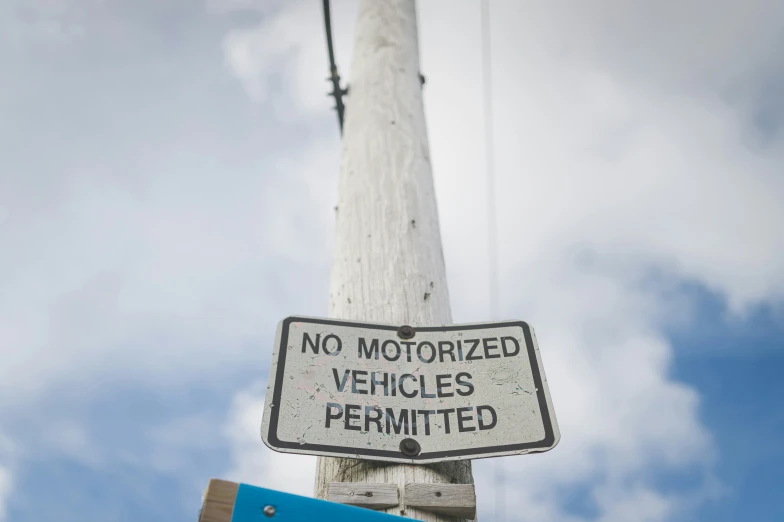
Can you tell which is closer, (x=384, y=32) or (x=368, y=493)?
(x=368, y=493)

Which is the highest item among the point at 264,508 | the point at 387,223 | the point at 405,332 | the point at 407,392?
the point at 387,223

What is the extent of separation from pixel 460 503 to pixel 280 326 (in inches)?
23.3

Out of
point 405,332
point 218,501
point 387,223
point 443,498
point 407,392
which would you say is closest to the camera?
point 218,501

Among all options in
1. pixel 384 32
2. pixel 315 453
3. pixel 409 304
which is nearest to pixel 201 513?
pixel 315 453

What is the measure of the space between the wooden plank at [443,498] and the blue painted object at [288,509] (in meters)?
0.22

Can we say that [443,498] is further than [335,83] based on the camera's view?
No

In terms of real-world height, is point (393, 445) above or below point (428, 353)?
below

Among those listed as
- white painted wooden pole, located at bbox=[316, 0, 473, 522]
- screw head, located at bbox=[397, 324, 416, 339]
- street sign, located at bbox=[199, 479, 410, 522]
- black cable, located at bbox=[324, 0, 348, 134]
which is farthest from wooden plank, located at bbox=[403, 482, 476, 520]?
black cable, located at bbox=[324, 0, 348, 134]

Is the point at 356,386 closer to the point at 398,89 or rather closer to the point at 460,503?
the point at 460,503

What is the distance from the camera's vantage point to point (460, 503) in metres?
1.24

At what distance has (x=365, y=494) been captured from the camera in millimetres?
1246

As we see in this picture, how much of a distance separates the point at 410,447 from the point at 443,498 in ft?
0.42

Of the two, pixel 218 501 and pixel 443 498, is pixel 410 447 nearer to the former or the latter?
pixel 443 498

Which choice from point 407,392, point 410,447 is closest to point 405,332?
point 407,392
